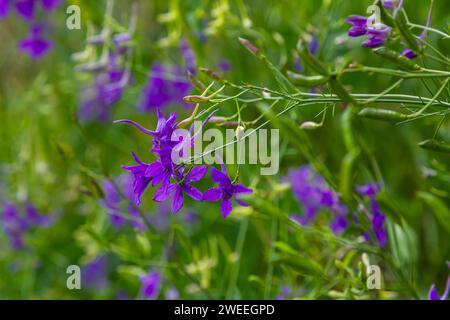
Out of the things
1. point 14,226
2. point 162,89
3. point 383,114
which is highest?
point 162,89

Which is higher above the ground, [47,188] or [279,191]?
[47,188]

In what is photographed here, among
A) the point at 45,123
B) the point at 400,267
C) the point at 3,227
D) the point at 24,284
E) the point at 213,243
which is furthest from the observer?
the point at 45,123

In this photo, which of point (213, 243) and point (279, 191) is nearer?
point (279, 191)

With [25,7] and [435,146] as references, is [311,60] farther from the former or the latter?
[25,7]

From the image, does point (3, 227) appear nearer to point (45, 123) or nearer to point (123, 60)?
point (45, 123)

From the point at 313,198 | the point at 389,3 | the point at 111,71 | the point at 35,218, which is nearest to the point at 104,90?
the point at 111,71
